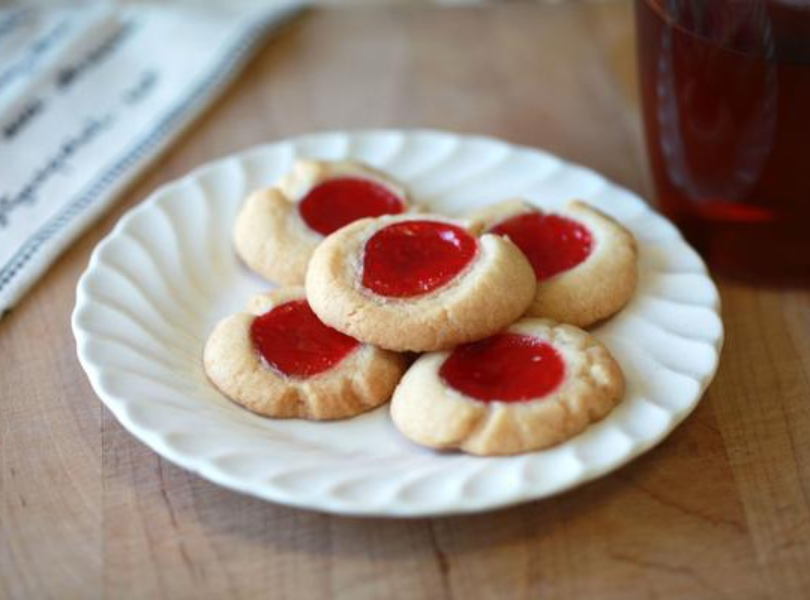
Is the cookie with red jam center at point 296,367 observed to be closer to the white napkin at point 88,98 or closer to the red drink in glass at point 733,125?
the white napkin at point 88,98

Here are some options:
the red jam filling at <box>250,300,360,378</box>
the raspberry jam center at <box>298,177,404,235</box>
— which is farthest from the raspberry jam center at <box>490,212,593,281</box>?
A: the red jam filling at <box>250,300,360,378</box>

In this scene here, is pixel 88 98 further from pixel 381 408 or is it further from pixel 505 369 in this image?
pixel 505 369

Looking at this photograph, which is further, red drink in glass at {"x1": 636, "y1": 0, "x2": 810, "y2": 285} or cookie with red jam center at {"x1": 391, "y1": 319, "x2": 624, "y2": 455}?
red drink in glass at {"x1": 636, "y1": 0, "x2": 810, "y2": 285}

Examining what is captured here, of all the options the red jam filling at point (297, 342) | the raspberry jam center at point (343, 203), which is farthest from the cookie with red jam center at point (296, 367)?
the raspberry jam center at point (343, 203)

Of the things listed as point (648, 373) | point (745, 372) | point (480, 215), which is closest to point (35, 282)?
point (480, 215)

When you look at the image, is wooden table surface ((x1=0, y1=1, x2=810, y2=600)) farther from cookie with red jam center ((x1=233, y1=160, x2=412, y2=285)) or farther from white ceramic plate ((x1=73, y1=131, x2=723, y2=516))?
cookie with red jam center ((x1=233, y1=160, x2=412, y2=285))

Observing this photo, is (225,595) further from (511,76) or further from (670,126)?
(511,76)
